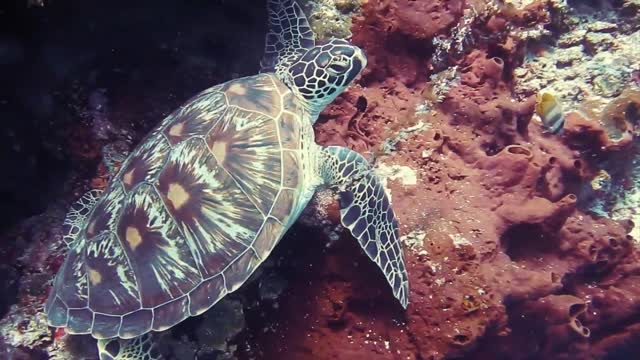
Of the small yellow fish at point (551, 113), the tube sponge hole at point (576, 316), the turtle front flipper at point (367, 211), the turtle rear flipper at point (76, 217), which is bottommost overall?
the tube sponge hole at point (576, 316)

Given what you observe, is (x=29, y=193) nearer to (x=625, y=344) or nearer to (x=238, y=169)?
(x=238, y=169)

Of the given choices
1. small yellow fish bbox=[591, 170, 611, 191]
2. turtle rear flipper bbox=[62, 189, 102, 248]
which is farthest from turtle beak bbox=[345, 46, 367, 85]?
small yellow fish bbox=[591, 170, 611, 191]

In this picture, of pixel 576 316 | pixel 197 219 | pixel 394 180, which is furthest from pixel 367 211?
pixel 576 316

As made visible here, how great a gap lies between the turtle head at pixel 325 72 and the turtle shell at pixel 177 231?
65 centimetres

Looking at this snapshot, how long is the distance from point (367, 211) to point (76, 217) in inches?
80.3

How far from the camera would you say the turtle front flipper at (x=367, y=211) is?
2656mm

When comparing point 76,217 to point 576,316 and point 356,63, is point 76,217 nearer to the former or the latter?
point 356,63

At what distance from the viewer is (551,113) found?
3420mm

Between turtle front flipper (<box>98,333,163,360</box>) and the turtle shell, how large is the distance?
8.8 inches

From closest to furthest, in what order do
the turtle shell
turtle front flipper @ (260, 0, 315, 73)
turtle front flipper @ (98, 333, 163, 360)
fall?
the turtle shell, turtle front flipper @ (98, 333, 163, 360), turtle front flipper @ (260, 0, 315, 73)

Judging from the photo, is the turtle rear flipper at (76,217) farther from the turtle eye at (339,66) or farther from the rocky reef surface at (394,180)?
the turtle eye at (339,66)

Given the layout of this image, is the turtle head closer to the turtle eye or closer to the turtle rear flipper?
the turtle eye

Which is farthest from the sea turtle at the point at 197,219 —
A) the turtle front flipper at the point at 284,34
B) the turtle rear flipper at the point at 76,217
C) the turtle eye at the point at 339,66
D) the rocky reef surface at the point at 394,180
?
the turtle front flipper at the point at 284,34

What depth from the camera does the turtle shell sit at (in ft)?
8.45
